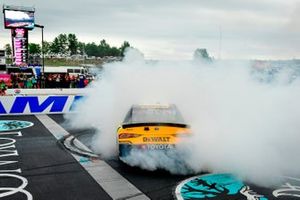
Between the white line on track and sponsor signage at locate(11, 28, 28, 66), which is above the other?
sponsor signage at locate(11, 28, 28, 66)

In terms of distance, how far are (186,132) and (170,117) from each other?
106 centimetres

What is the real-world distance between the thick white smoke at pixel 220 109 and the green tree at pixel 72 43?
11012 centimetres

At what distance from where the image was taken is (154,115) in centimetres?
915

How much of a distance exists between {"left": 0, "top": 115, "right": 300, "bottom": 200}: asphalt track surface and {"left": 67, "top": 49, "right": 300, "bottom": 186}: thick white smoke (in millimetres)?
411

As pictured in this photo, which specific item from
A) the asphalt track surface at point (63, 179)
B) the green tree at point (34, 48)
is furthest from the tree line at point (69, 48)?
the asphalt track surface at point (63, 179)

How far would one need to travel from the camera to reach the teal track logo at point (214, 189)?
6.82 metres

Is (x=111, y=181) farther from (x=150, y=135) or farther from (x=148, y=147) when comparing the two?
(x=150, y=135)

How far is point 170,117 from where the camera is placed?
A: 29.9 ft

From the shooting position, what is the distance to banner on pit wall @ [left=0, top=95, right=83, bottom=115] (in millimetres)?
18516

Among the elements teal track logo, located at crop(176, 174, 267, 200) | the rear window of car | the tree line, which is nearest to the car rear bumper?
teal track logo, located at crop(176, 174, 267, 200)

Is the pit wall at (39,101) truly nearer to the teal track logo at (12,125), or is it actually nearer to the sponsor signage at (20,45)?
the teal track logo at (12,125)

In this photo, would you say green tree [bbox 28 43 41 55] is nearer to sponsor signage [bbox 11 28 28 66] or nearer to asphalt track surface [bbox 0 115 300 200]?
sponsor signage [bbox 11 28 28 66]

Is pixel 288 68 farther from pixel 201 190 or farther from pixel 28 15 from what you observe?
Answer: pixel 28 15

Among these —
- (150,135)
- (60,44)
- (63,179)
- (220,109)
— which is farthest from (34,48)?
(150,135)
